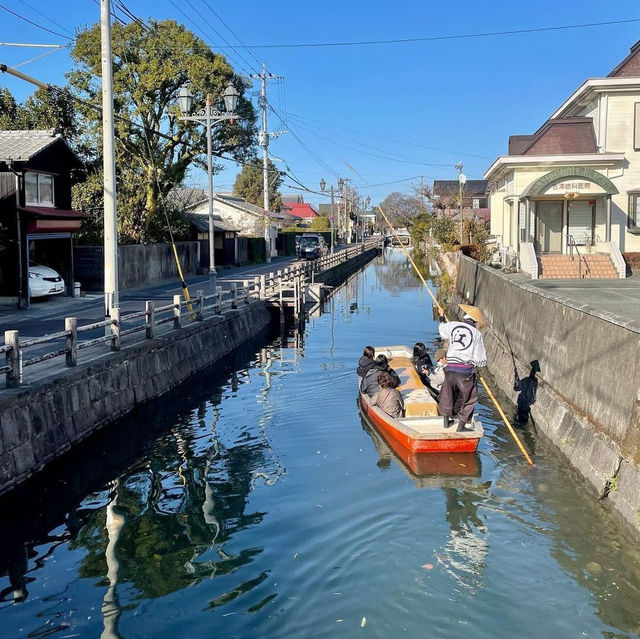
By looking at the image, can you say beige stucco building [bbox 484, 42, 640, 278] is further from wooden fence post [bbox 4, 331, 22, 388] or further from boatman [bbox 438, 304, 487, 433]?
wooden fence post [bbox 4, 331, 22, 388]

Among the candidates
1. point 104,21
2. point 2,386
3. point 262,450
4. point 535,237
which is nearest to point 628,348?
point 262,450

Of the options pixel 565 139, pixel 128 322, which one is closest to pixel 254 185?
pixel 565 139

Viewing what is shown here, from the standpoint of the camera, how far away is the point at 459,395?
40.0 feet

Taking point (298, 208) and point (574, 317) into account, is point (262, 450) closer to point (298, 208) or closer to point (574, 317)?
point (574, 317)

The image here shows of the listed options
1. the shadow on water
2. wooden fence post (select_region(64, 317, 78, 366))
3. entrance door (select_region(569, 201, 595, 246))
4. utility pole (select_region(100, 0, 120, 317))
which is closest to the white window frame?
utility pole (select_region(100, 0, 120, 317))

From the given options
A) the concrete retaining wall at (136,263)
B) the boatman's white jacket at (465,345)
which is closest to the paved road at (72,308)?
the concrete retaining wall at (136,263)

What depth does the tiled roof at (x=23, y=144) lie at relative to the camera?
25.8 metres

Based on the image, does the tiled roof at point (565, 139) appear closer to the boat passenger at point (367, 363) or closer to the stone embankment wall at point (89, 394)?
the stone embankment wall at point (89, 394)

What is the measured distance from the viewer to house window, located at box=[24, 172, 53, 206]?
27.1 metres

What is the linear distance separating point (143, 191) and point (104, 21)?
24946 mm

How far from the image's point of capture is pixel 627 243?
98.0 ft

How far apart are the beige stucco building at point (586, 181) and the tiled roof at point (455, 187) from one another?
201 feet

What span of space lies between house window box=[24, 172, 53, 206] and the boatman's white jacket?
19828mm

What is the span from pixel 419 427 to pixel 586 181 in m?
18.8
